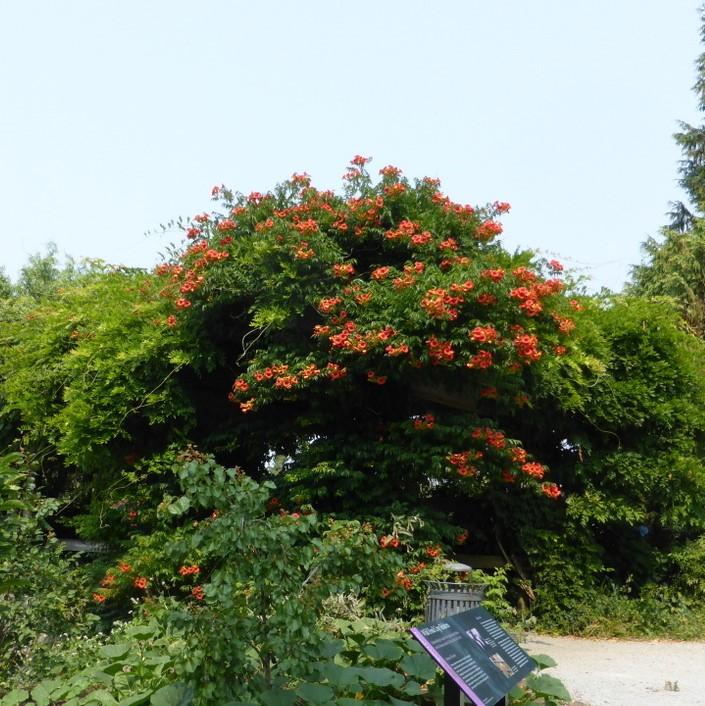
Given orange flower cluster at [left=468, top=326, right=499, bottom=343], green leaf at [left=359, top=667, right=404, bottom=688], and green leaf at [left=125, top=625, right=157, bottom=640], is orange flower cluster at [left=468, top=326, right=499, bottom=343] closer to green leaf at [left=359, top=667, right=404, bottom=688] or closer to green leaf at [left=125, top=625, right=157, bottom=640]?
green leaf at [left=125, top=625, right=157, bottom=640]

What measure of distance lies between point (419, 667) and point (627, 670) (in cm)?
333

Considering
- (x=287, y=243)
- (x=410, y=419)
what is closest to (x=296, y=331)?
(x=287, y=243)

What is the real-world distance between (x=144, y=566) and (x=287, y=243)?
3.23 m

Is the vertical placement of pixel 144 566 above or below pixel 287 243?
below

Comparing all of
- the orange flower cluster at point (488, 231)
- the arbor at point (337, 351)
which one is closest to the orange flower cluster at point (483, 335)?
the arbor at point (337, 351)

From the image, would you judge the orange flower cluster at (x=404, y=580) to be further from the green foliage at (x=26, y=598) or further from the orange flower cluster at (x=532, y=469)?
the green foliage at (x=26, y=598)

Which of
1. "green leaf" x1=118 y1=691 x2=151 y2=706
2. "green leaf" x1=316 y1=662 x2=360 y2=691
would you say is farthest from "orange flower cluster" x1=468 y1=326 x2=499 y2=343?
→ "green leaf" x1=118 y1=691 x2=151 y2=706

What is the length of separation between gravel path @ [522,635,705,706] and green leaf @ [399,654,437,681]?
1708 millimetres

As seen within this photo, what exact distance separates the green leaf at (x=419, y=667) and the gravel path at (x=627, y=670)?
171 centimetres

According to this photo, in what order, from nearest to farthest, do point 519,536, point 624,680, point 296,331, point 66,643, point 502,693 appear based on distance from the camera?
point 502,693
point 66,643
point 624,680
point 296,331
point 519,536

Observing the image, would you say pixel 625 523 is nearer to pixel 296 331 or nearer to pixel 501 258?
pixel 501 258

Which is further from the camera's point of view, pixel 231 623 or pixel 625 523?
pixel 625 523

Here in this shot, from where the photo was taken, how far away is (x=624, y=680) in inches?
250

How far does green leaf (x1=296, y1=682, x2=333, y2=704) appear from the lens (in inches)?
144
